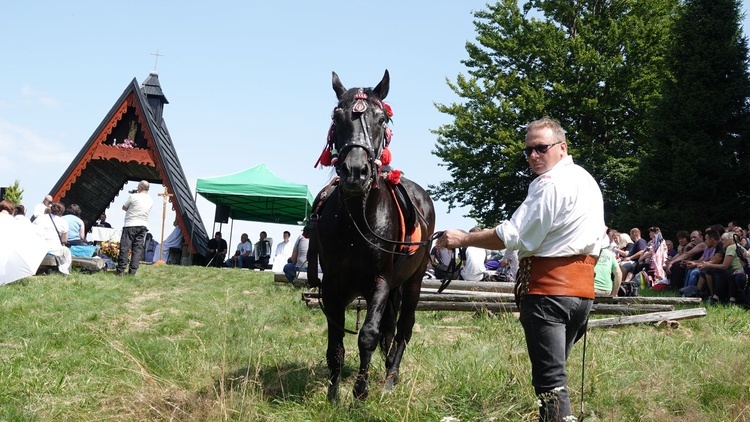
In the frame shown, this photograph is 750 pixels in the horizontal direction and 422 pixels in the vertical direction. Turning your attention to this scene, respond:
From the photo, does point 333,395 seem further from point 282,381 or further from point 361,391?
point 282,381

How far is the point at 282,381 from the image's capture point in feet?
20.0

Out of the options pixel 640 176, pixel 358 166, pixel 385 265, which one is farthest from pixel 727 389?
pixel 640 176

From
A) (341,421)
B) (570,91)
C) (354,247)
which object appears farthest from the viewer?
(570,91)

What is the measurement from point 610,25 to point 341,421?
3020 centimetres

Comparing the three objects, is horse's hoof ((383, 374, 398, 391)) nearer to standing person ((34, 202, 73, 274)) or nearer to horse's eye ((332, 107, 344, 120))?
horse's eye ((332, 107, 344, 120))

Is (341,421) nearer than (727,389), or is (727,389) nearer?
(341,421)

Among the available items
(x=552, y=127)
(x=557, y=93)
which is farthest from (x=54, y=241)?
(x=557, y=93)

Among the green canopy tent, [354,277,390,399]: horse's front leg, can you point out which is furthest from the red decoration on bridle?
the green canopy tent

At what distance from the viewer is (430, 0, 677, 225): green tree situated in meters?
30.7

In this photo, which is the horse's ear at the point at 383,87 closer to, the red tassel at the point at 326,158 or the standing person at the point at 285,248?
the red tassel at the point at 326,158

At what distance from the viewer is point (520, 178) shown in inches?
1267

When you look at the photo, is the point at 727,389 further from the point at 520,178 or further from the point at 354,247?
the point at 520,178

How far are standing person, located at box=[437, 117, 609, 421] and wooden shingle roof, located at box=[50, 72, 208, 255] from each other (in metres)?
20.6

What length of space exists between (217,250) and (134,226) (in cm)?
998
